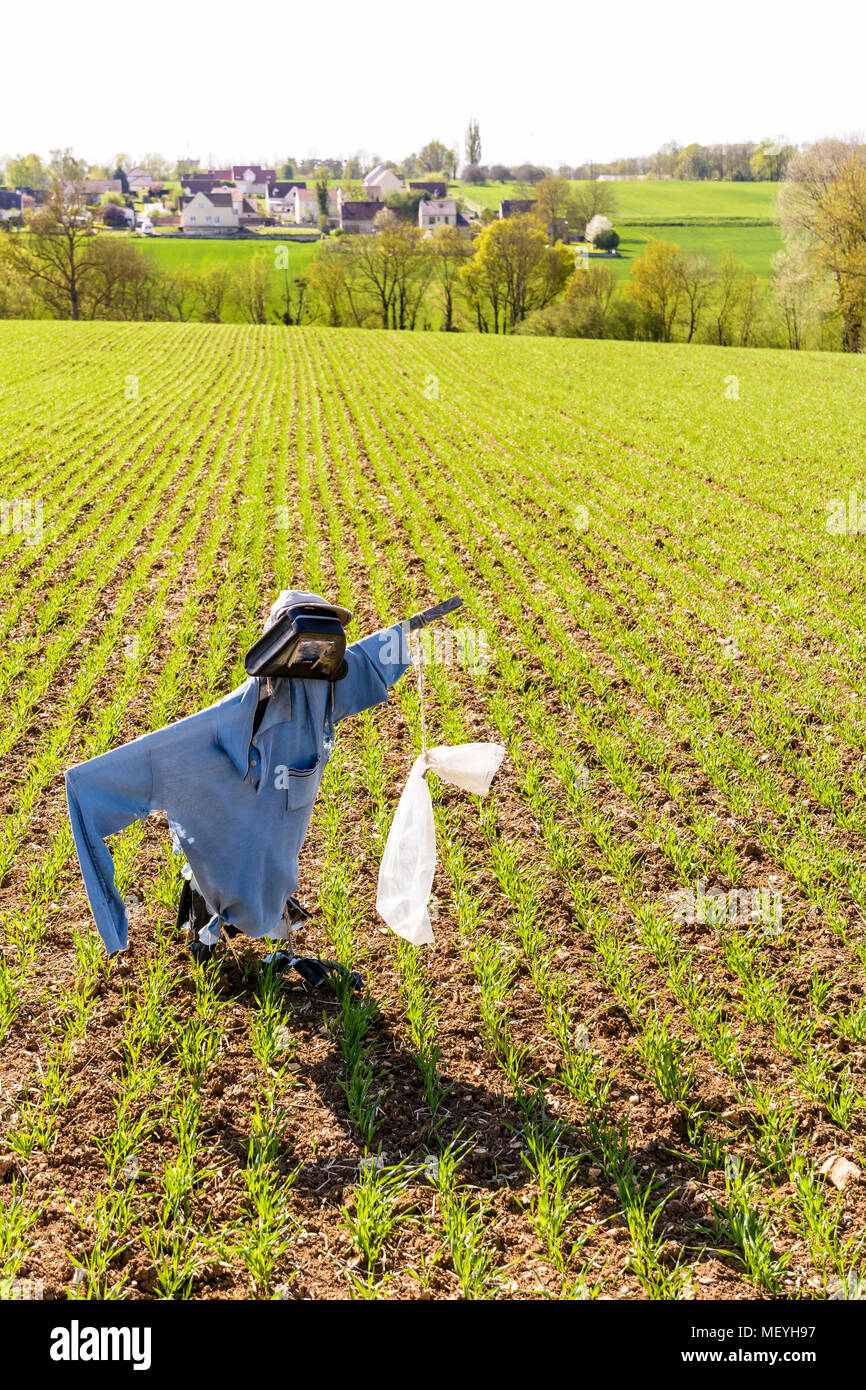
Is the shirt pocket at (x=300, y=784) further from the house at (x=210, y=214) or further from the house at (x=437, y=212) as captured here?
the house at (x=210, y=214)

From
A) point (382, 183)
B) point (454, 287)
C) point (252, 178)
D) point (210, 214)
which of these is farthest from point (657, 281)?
point (252, 178)

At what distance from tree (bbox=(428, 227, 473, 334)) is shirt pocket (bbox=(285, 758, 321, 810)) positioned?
66.0 metres

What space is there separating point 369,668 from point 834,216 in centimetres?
5179

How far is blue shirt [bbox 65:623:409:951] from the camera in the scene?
3.96m

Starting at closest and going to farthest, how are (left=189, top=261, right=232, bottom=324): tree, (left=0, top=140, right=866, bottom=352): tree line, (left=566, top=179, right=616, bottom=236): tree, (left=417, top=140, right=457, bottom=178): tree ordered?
(left=0, top=140, right=866, bottom=352): tree line < (left=189, top=261, right=232, bottom=324): tree < (left=566, top=179, right=616, bottom=236): tree < (left=417, top=140, right=457, bottom=178): tree

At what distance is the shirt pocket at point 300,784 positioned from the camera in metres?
4.33

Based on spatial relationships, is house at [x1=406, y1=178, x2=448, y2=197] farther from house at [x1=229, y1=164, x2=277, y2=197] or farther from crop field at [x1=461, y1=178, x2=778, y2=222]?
house at [x1=229, y1=164, x2=277, y2=197]

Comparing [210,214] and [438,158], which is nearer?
[210,214]

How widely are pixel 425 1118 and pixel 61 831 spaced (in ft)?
11.1

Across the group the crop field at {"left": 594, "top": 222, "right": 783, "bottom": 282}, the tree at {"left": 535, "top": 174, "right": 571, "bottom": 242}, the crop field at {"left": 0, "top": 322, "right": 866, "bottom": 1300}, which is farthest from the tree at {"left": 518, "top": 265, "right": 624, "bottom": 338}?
the crop field at {"left": 0, "top": 322, "right": 866, "bottom": 1300}

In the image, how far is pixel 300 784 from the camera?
4.35m

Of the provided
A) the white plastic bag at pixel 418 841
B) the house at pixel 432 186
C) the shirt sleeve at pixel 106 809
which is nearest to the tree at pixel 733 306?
the white plastic bag at pixel 418 841

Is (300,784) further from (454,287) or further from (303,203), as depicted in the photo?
(303,203)
